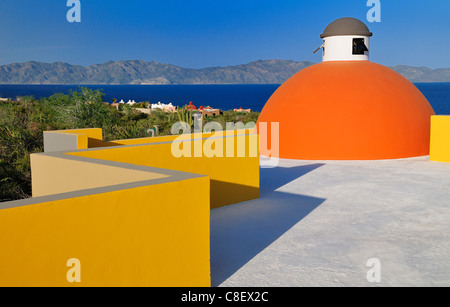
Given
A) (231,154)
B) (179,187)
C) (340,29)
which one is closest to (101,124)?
(340,29)

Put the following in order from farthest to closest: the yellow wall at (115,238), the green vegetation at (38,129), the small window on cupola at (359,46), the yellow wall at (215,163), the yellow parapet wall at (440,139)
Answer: the small window on cupola at (359,46) < the yellow parapet wall at (440,139) < the green vegetation at (38,129) < the yellow wall at (215,163) < the yellow wall at (115,238)

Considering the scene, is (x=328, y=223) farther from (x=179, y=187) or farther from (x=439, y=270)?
(x=179, y=187)

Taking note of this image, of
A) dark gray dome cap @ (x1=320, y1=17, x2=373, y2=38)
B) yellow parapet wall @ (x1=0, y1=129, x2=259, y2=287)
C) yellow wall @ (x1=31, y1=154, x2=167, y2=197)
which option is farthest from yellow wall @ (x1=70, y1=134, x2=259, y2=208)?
dark gray dome cap @ (x1=320, y1=17, x2=373, y2=38)

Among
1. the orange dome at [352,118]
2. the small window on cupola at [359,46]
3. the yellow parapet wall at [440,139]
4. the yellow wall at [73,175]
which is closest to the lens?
the yellow wall at [73,175]

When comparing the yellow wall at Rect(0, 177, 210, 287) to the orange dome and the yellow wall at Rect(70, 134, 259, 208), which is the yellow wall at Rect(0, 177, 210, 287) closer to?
the yellow wall at Rect(70, 134, 259, 208)

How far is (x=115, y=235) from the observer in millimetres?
3848

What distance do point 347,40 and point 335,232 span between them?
10270 millimetres

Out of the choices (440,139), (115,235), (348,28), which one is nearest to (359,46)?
(348,28)

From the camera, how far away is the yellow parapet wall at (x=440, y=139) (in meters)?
13.4

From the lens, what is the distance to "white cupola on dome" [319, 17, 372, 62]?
49.9 ft

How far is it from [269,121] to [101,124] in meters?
8.89

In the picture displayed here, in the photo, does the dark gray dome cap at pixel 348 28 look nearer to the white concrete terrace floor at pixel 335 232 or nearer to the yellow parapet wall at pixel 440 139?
the yellow parapet wall at pixel 440 139

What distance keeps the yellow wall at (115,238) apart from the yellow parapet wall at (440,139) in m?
11.1

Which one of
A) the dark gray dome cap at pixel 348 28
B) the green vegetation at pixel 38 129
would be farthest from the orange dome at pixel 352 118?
the green vegetation at pixel 38 129
